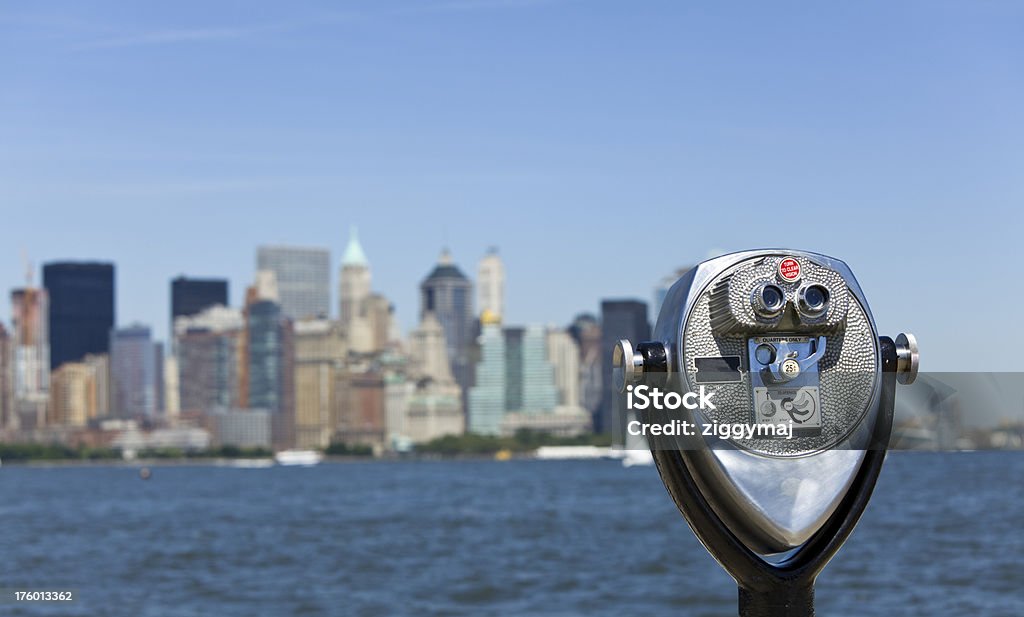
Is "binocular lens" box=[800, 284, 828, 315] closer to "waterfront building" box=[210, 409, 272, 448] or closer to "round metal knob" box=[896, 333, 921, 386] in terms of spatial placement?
"round metal knob" box=[896, 333, 921, 386]

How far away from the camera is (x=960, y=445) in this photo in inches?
131

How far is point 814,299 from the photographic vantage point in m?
3.19

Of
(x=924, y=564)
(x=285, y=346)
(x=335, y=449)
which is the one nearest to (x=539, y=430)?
(x=335, y=449)

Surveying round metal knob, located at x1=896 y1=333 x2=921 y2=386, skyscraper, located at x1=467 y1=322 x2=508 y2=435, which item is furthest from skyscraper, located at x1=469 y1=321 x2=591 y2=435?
round metal knob, located at x1=896 y1=333 x2=921 y2=386

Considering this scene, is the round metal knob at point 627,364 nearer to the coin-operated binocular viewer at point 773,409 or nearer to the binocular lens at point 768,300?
the coin-operated binocular viewer at point 773,409

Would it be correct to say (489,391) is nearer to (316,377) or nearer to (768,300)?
(316,377)

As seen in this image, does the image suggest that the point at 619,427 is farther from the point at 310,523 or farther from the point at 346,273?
the point at 346,273

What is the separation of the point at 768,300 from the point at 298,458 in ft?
453

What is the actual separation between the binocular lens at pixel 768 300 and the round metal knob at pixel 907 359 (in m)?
0.29

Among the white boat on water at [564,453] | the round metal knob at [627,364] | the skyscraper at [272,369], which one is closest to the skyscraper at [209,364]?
the skyscraper at [272,369]

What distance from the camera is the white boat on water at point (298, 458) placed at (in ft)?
458

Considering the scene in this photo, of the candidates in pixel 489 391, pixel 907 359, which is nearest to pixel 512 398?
pixel 489 391

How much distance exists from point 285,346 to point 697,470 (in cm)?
15811

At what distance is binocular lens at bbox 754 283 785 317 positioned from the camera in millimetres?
3158
